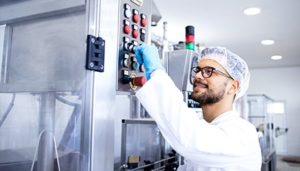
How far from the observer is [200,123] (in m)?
0.85

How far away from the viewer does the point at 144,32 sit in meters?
0.98

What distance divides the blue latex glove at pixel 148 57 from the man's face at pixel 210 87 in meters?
0.21

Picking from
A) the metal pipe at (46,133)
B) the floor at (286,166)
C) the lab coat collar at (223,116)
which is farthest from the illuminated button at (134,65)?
the floor at (286,166)

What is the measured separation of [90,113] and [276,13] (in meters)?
3.16

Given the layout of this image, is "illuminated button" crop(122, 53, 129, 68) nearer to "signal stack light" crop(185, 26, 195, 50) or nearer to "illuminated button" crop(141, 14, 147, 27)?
"illuminated button" crop(141, 14, 147, 27)

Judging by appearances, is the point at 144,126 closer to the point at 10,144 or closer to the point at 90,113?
the point at 10,144

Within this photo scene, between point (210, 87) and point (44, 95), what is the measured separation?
0.56 m

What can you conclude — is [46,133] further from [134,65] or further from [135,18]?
[135,18]

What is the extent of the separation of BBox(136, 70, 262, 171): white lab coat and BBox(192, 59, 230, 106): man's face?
15 centimetres

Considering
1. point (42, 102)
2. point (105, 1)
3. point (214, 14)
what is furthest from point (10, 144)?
point (214, 14)

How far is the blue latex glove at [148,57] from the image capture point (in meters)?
0.86

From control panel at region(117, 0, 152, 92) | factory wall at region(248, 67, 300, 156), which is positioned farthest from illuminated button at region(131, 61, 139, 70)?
factory wall at region(248, 67, 300, 156)

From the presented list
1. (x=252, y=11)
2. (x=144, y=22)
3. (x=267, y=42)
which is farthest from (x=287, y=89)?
(x=144, y=22)

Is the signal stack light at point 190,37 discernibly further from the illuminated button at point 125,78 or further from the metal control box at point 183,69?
the illuminated button at point 125,78
